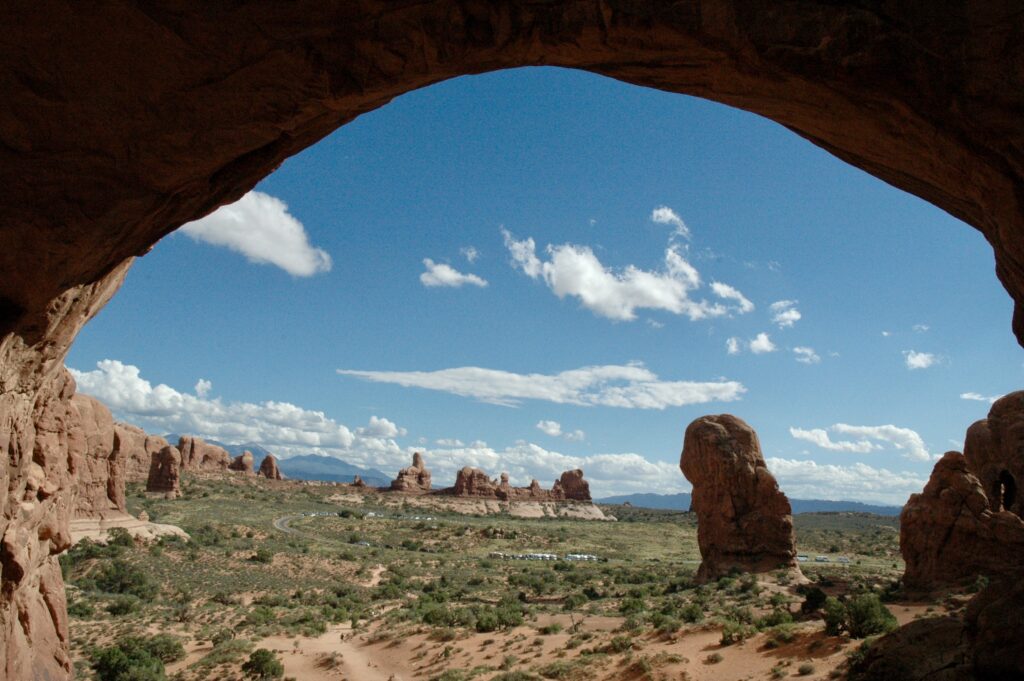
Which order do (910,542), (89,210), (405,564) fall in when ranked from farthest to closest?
(405,564)
(910,542)
(89,210)

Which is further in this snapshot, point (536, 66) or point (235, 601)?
point (235, 601)

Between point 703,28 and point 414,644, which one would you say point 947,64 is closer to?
point 703,28

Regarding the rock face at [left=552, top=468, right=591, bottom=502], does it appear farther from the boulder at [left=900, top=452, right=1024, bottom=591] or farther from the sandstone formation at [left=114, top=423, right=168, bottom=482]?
the boulder at [left=900, top=452, right=1024, bottom=591]

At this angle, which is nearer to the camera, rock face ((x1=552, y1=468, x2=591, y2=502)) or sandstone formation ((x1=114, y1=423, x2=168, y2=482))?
sandstone formation ((x1=114, y1=423, x2=168, y2=482))

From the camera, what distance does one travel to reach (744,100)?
7.14 m

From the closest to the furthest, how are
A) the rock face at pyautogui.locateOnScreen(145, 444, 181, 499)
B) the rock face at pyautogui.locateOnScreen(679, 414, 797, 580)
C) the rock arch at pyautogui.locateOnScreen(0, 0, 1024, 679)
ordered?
the rock arch at pyautogui.locateOnScreen(0, 0, 1024, 679) < the rock face at pyautogui.locateOnScreen(679, 414, 797, 580) < the rock face at pyautogui.locateOnScreen(145, 444, 181, 499)

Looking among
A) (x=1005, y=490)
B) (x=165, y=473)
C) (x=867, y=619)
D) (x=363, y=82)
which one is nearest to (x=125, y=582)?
(x=867, y=619)

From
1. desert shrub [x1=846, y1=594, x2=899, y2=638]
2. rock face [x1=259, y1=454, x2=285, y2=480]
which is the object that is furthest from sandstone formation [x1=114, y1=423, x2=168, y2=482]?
desert shrub [x1=846, y1=594, x2=899, y2=638]

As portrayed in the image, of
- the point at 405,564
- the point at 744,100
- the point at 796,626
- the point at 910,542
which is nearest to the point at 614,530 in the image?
the point at 405,564

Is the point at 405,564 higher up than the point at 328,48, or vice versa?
the point at 328,48

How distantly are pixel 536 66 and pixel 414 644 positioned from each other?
18578mm

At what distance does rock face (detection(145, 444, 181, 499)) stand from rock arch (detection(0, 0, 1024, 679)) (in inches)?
2371

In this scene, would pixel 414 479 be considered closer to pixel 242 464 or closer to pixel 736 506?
pixel 242 464

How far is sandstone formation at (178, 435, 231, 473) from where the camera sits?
3588 inches
